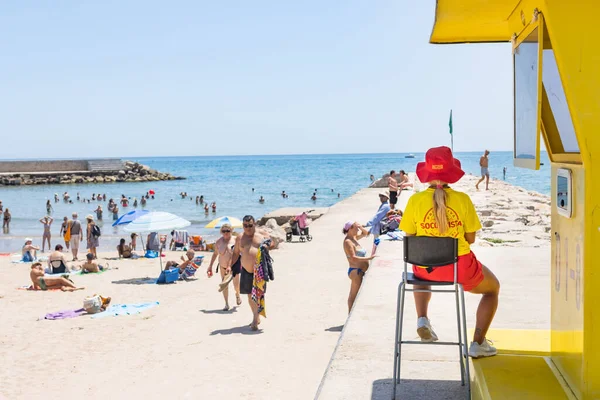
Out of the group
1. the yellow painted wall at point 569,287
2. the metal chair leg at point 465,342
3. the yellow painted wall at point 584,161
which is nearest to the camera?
the yellow painted wall at point 584,161

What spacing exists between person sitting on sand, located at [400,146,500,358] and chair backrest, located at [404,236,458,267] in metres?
0.17

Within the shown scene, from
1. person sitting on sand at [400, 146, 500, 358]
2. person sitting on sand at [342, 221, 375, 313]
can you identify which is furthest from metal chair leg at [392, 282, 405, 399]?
person sitting on sand at [342, 221, 375, 313]

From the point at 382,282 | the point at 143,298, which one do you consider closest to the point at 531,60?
the point at 382,282

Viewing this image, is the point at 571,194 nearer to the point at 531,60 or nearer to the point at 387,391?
the point at 531,60

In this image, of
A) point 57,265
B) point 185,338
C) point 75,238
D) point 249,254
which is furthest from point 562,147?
point 75,238

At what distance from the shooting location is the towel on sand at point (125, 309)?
1094 cm

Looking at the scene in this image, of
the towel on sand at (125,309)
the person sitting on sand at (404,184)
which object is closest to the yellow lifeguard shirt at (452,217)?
the towel on sand at (125,309)

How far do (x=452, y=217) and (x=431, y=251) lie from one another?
0.95 feet

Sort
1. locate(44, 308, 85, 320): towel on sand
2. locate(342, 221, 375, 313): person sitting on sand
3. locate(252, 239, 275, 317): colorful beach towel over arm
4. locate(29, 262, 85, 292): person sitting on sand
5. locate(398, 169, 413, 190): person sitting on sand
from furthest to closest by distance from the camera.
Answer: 1. locate(398, 169, 413, 190): person sitting on sand
2. locate(29, 262, 85, 292): person sitting on sand
3. locate(44, 308, 85, 320): towel on sand
4. locate(252, 239, 275, 317): colorful beach towel over arm
5. locate(342, 221, 375, 313): person sitting on sand

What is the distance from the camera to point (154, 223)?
14.8m

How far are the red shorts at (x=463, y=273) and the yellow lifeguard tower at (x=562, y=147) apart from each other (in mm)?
462

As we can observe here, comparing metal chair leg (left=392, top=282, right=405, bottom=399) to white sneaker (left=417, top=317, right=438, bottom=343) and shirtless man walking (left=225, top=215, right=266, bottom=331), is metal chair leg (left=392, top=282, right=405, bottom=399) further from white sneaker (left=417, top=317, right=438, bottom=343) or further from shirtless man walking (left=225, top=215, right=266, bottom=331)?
shirtless man walking (left=225, top=215, right=266, bottom=331)

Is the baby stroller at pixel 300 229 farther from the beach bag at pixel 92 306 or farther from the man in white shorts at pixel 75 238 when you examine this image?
the beach bag at pixel 92 306

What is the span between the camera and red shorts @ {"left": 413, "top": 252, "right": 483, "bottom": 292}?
3.93 meters
